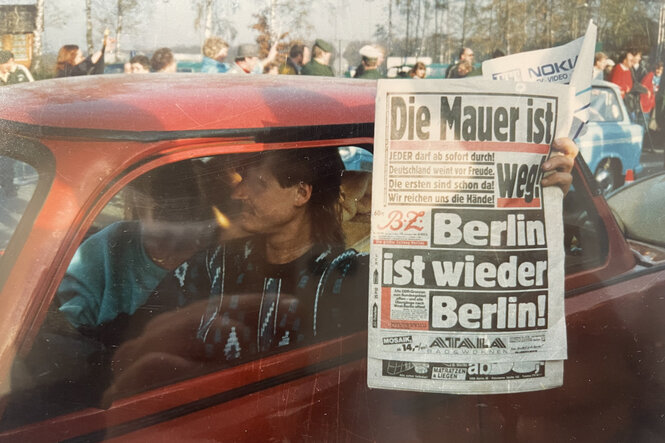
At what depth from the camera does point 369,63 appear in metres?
1.52

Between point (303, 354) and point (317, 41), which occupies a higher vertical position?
point (317, 41)

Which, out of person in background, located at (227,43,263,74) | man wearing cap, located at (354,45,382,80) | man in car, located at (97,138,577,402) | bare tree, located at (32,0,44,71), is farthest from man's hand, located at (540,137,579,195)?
bare tree, located at (32,0,44,71)

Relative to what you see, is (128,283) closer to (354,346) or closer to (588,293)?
(354,346)

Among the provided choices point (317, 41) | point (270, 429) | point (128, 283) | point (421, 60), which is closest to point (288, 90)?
point (317, 41)

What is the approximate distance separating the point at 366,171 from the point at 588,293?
671 mm

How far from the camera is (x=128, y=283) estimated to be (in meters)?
1.30

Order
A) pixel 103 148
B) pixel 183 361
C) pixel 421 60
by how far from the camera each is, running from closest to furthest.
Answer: pixel 103 148
pixel 183 361
pixel 421 60

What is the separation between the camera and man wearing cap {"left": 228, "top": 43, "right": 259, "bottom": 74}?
1.45m

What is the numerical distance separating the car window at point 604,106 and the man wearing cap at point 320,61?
67 cm

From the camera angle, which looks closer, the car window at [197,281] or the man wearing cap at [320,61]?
the car window at [197,281]

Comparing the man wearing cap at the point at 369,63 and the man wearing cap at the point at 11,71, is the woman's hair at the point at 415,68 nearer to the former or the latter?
the man wearing cap at the point at 369,63

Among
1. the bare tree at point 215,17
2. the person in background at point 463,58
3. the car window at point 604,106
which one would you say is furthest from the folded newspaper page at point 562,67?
the bare tree at point 215,17

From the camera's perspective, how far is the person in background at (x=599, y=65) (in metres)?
1.60

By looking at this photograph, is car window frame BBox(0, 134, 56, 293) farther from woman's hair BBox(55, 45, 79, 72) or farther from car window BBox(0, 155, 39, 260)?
woman's hair BBox(55, 45, 79, 72)
